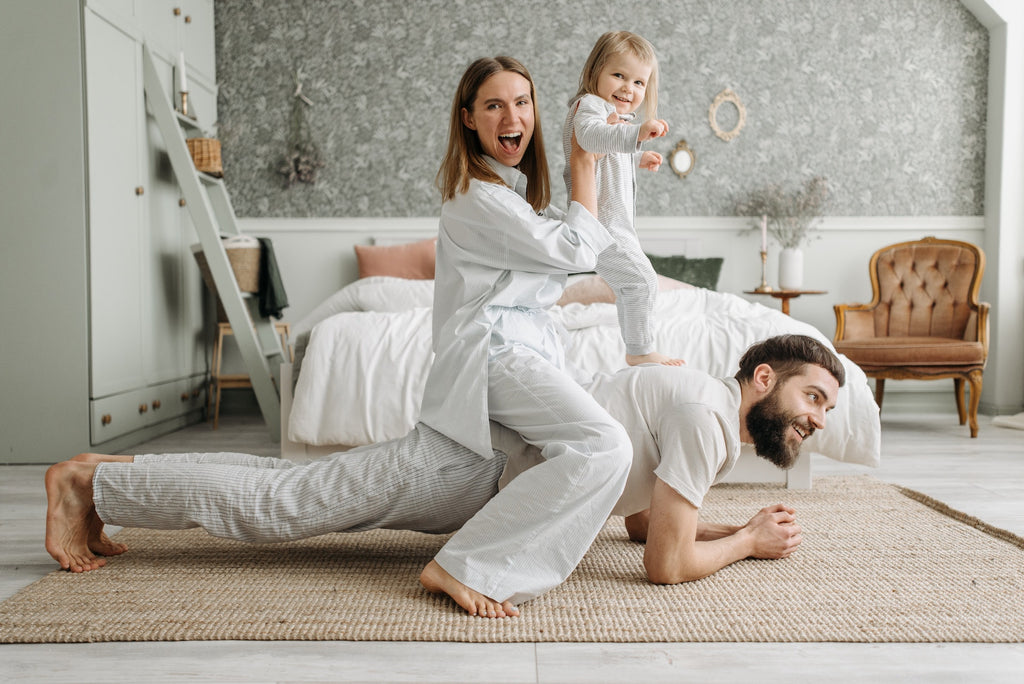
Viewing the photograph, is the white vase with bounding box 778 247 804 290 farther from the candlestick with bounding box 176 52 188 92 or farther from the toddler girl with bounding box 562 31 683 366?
the candlestick with bounding box 176 52 188 92

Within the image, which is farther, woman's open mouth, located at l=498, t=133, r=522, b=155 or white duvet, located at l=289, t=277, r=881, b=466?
white duvet, located at l=289, t=277, r=881, b=466

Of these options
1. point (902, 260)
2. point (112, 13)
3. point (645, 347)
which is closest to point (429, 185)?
point (112, 13)

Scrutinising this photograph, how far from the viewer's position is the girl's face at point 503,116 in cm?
169

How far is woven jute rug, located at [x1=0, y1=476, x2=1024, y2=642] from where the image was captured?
1487 mm

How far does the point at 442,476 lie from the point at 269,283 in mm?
2798

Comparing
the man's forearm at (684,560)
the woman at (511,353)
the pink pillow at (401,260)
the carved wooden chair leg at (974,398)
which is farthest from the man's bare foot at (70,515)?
the carved wooden chair leg at (974,398)

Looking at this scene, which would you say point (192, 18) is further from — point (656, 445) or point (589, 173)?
point (656, 445)

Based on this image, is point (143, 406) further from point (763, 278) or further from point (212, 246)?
point (763, 278)

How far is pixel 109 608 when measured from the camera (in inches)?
62.8

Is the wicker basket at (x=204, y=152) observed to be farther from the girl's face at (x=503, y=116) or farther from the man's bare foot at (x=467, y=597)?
the man's bare foot at (x=467, y=597)

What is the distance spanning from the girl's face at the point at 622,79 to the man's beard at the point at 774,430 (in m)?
0.74

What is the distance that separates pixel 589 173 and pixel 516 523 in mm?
750

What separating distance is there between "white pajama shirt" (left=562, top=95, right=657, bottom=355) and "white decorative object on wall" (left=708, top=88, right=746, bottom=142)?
3045 mm

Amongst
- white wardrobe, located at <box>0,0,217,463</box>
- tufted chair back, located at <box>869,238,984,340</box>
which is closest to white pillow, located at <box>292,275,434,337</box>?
white wardrobe, located at <box>0,0,217,463</box>
